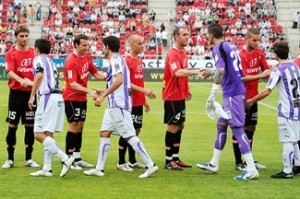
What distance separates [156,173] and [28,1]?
40574 mm

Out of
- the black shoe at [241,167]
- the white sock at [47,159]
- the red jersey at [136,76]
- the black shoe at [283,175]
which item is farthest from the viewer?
the red jersey at [136,76]

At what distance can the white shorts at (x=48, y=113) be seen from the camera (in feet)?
38.3

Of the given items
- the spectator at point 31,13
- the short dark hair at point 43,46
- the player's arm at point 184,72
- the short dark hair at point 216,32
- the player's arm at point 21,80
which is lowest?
the player's arm at point 21,80

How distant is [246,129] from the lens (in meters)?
13.1

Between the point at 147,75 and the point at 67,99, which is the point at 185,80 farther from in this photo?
the point at 147,75

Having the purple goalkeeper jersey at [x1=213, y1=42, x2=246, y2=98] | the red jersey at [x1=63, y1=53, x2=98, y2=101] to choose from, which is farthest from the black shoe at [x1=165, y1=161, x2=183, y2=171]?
the red jersey at [x1=63, y1=53, x2=98, y2=101]

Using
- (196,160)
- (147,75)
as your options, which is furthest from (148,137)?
(147,75)

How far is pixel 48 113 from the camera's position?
11680mm

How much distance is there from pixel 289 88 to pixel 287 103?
0.81 feet

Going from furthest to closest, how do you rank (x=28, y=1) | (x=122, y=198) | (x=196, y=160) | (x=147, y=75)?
1. (x=28, y=1)
2. (x=147, y=75)
3. (x=196, y=160)
4. (x=122, y=198)

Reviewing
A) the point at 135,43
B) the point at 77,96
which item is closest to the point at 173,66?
the point at 135,43

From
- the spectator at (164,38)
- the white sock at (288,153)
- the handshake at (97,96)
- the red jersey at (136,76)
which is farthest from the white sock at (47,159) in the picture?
the spectator at (164,38)

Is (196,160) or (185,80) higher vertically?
(185,80)

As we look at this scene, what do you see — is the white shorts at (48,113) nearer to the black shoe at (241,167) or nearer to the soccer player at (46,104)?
the soccer player at (46,104)
